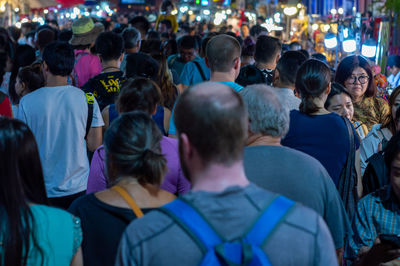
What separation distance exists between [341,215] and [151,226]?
154cm

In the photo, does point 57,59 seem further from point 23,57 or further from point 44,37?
point 44,37

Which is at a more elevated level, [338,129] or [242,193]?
[242,193]

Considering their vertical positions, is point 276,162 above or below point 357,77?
above

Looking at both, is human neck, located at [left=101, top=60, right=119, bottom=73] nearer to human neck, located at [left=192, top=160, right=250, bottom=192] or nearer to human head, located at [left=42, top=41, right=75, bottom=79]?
human head, located at [left=42, top=41, right=75, bottom=79]

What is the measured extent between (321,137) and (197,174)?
7.30 ft

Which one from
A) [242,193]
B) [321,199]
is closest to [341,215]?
[321,199]

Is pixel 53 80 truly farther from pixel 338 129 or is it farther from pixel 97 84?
pixel 338 129

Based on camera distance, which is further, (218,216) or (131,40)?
(131,40)

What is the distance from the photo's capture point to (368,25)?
1490 centimetres

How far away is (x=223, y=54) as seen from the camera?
17.5 feet

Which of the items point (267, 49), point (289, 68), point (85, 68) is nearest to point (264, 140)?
point (289, 68)

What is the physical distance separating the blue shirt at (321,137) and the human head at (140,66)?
6.67 feet

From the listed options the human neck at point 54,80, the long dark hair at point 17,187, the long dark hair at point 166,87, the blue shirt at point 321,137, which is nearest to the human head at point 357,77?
the long dark hair at point 166,87

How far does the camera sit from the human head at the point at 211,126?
195cm
